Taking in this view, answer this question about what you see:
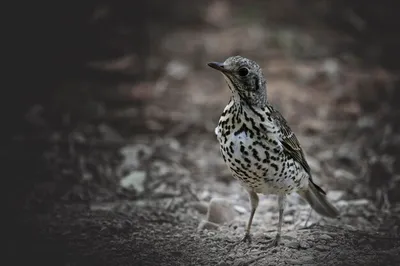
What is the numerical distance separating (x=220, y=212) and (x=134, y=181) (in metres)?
1.30

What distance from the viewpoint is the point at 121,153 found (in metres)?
6.68

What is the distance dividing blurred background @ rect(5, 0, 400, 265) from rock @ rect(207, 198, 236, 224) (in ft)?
0.61

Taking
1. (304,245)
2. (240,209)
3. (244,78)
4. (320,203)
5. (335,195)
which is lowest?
(304,245)

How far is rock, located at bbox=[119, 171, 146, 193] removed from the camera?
232 inches

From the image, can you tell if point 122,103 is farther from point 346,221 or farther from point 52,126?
point 346,221

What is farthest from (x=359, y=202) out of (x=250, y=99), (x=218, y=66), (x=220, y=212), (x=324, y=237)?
(x=218, y=66)

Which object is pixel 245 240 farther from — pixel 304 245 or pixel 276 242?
pixel 304 245

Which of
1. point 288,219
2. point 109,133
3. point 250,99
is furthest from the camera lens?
point 109,133

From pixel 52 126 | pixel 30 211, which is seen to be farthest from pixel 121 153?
pixel 30 211

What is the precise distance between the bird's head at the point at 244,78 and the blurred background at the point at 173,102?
1.41 meters

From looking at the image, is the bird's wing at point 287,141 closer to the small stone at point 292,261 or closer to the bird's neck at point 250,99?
the bird's neck at point 250,99

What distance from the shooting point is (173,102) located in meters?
7.73

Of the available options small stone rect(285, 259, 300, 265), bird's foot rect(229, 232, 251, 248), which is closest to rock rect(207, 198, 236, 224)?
bird's foot rect(229, 232, 251, 248)

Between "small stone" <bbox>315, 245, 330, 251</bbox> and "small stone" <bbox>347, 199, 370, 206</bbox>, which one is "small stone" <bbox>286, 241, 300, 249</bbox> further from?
"small stone" <bbox>347, 199, 370, 206</bbox>
